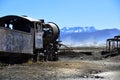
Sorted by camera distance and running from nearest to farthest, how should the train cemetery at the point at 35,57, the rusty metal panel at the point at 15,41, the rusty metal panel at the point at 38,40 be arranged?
the train cemetery at the point at 35,57, the rusty metal panel at the point at 15,41, the rusty metal panel at the point at 38,40

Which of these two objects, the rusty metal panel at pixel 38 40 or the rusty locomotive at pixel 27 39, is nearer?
the rusty locomotive at pixel 27 39

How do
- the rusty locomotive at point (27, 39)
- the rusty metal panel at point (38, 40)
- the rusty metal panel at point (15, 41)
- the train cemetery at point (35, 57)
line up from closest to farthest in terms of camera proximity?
the train cemetery at point (35, 57) → the rusty metal panel at point (15, 41) → the rusty locomotive at point (27, 39) → the rusty metal panel at point (38, 40)

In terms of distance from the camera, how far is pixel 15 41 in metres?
24.3

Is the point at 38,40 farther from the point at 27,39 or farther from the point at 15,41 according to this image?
the point at 15,41

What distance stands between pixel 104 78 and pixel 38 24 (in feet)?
36.7

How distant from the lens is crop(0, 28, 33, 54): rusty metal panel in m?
22.5

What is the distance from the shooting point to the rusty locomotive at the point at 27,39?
23266 mm

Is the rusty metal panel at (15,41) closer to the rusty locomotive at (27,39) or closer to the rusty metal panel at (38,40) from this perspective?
the rusty locomotive at (27,39)

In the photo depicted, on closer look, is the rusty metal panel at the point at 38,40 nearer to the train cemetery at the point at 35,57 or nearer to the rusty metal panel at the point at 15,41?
the train cemetery at the point at 35,57

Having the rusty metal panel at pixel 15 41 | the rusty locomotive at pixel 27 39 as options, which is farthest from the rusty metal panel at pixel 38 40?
the rusty metal panel at pixel 15 41

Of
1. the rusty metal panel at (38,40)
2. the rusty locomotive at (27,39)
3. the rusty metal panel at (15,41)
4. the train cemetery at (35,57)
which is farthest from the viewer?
the rusty metal panel at (38,40)

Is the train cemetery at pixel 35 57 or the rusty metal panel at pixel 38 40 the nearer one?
the train cemetery at pixel 35 57

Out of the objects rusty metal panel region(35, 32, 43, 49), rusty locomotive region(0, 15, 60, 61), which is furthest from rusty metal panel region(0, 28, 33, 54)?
rusty metal panel region(35, 32, 43, 49)

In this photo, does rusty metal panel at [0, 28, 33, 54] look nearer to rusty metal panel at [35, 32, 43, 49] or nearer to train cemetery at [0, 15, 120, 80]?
train cemetery at [0, 15, 120, 80]
